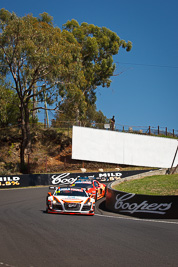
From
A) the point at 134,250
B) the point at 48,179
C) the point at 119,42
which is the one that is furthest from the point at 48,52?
the point at 134,250

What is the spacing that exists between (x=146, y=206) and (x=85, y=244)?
6720mm

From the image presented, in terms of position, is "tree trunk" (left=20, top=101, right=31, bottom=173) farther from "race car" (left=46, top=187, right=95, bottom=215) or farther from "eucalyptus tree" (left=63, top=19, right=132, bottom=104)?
"race car" (left=46, top=187, right=95, bottom=215)

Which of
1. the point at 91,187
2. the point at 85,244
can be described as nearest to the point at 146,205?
the point at 91,187

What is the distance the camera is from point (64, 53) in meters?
40.5

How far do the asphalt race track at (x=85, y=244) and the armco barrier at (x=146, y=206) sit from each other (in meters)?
1.56

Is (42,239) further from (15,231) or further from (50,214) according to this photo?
(50,214)

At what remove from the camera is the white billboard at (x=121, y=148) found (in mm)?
46031

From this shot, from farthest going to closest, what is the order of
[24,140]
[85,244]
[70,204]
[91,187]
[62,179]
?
1. [24,140]
2. [62,179]
3. [91,187]
4. [70,204]
5. [85,244]

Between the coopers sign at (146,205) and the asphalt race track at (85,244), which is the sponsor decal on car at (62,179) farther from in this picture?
the asphalt race track at (85,244)

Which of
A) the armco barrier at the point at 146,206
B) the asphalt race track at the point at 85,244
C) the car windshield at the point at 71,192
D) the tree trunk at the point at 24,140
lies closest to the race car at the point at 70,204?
the car windshield at the point at 71,192

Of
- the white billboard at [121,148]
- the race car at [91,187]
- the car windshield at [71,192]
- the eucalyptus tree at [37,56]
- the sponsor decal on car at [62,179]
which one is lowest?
the sponsor decal on car at [62,179]

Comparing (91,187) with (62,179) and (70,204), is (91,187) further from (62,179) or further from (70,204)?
(62,179)

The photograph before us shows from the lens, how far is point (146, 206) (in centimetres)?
1457

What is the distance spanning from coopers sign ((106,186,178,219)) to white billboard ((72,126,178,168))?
29.3m
